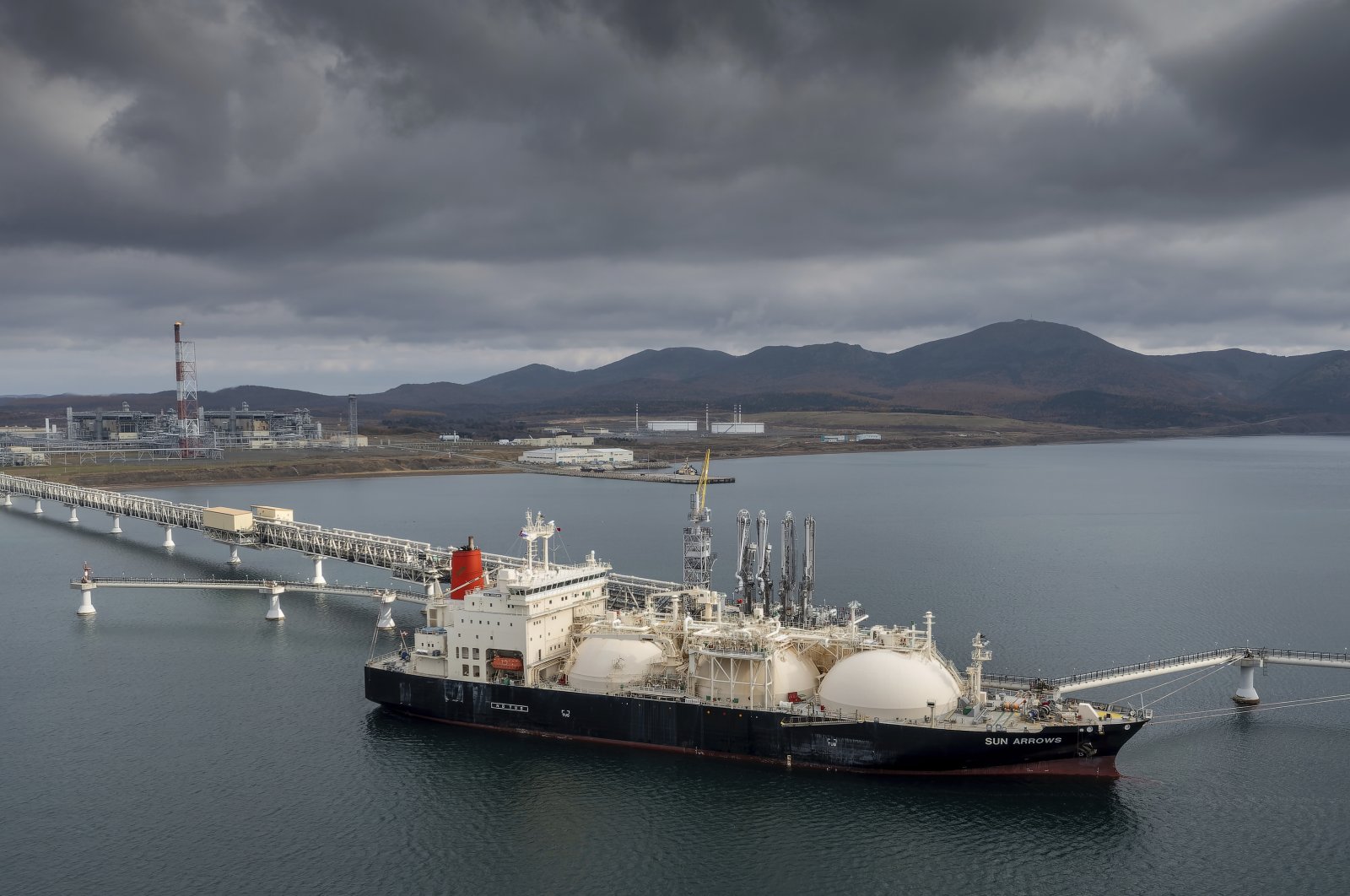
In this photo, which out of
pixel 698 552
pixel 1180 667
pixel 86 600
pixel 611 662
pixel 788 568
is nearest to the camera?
pixel 611 662

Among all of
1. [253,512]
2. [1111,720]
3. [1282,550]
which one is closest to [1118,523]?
[1282,550]

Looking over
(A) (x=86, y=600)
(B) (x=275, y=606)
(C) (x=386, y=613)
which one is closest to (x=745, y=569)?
(C) (x=386, y=613)

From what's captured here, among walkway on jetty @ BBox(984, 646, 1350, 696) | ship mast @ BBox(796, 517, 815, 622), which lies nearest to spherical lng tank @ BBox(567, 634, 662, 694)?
ship mast @ BBox(796, 517, 815, 622)

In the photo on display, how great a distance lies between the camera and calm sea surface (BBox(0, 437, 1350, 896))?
2536 cm

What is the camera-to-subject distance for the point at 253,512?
7231 centimetres

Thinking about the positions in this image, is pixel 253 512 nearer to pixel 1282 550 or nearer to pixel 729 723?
pixel 729 723

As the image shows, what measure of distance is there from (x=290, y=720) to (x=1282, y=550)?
74748 millimetres

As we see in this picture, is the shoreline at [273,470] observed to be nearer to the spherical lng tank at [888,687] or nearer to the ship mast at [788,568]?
the ship mast at [788,568]

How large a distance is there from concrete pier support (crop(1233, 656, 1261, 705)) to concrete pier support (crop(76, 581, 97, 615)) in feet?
192

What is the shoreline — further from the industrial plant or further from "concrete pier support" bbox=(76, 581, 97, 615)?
"concrete pier support" bbox=(76, 581, 97, 615)

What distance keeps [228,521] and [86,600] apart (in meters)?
16.3

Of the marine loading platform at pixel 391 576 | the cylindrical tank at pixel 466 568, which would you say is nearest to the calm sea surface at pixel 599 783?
the marine loading platform at pixel 391 576

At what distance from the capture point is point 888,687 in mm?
30250

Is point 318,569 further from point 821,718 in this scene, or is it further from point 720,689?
point 821,718
